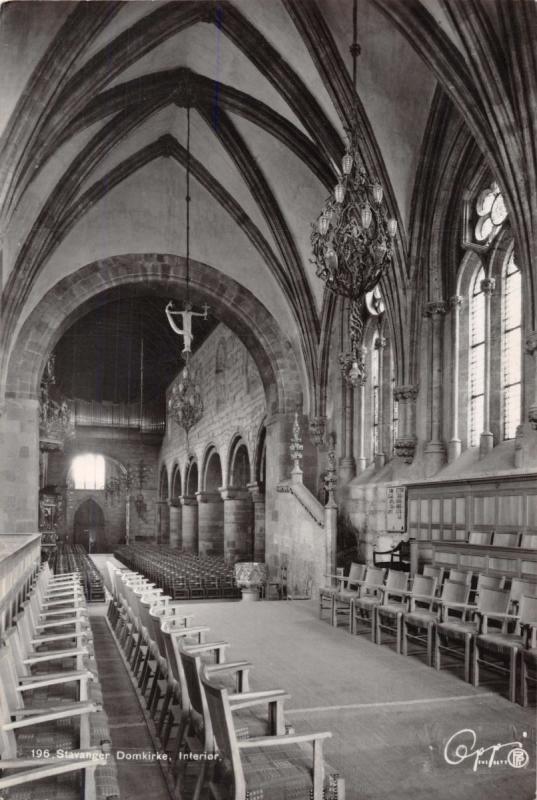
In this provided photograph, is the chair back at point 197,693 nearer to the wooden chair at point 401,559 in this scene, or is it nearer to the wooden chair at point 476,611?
the wooden chair at point 476,611

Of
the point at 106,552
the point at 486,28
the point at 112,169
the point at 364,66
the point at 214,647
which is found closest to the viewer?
the point at 214,647

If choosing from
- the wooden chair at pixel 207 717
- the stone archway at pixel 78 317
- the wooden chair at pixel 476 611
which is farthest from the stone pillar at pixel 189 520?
the wooden chair at pixel 207 717

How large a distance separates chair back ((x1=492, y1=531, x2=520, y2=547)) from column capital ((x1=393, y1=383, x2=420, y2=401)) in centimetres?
331

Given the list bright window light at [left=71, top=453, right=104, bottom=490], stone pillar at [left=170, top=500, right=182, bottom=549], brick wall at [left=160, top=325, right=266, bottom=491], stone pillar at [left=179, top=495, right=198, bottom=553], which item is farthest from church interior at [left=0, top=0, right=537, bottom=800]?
bright window light at [left=71, top=453, right=104, bottom=490]

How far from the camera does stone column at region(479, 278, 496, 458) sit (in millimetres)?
10781

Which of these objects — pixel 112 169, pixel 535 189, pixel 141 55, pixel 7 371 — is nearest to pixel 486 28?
pixel 535 189

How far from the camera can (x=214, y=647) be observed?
5090 millimetres

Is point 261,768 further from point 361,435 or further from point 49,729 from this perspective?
point 361,435

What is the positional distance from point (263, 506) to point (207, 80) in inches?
438

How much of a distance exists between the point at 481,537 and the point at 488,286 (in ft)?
12.4

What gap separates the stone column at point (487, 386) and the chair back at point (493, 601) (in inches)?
187

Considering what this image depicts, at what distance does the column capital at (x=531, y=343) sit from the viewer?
890 centimetres

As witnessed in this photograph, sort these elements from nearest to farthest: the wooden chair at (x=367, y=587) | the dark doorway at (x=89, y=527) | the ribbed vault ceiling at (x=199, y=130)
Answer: the wooden chair at (x=367, y=587) → the ribbed vault ceiling at (x=199, y=130) → the dark doorway at (x=89, y=527)

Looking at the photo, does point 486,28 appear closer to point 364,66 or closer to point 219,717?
point 364,66
